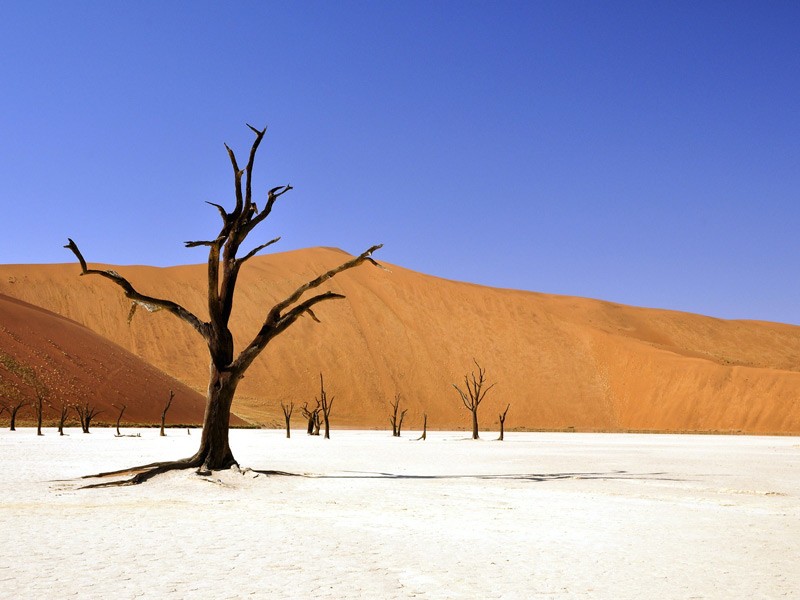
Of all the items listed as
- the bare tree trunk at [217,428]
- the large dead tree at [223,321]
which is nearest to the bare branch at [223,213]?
the large dead tree at [223,321]

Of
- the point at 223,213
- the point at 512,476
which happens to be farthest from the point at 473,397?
the point at 223,213

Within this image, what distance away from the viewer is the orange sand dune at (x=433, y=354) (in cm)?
6919

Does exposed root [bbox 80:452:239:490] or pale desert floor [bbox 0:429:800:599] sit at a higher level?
exposed root [bbox 80:452:239:490]

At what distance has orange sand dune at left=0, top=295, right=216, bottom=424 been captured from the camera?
46812mm

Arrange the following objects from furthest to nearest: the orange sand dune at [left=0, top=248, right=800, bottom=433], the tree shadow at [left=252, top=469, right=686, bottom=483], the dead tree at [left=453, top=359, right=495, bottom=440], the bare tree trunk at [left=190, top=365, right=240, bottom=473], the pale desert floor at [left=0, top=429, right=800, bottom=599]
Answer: the orange sand dune at [left=0, top=248, right=800, bottom=433]
the dead tree at [left=453, top=359, right=495, bottom=440]
the tree shadow at [left=252, top=469, right=686, bottom=483]
the bare tree trunk at [left=190, top=365, right=240, bottom=473]
the pale desert floor at [left=0, top=429, right=800, bottom=599]

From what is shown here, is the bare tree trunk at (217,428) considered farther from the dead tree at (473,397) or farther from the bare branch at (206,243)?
the dead tree at (473,397)

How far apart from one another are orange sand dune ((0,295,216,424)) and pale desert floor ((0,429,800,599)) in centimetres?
3129

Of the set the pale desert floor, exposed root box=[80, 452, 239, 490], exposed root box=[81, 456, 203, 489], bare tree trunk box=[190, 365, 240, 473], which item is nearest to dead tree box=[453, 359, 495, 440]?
bare tree trunk box=[190, 365, 240, 473]

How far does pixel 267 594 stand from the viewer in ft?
20.7

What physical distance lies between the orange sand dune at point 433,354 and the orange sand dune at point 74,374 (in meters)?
8.94

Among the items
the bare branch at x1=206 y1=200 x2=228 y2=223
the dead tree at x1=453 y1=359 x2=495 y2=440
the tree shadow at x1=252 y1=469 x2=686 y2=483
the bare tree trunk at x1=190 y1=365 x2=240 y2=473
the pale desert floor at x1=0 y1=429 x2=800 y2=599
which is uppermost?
the bare branch at x1=206 y1=200 x2=228 y2=223

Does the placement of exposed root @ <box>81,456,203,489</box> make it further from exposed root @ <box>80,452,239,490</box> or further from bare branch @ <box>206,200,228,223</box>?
bare branch @ <box>206,200,228,223</box>

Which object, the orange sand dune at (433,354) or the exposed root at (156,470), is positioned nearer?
the exposed root at (156,470)

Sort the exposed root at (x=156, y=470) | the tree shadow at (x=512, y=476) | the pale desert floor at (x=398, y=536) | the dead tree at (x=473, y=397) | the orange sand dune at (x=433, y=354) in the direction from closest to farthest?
the pale desert floor at (x=398, y=536) < the exposed root at (x=156, y=470) < the tree shadow at (x=512, y=476) < the dead tree at (x=473, y=397) < the orange sand dune at (x=433, y=354)
